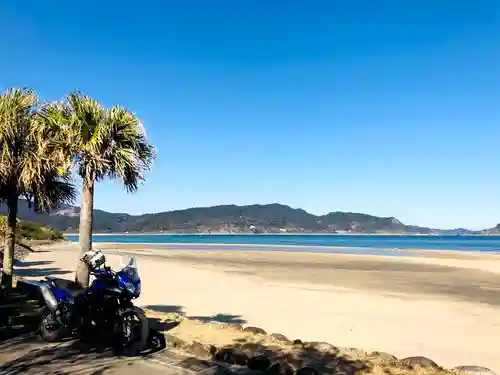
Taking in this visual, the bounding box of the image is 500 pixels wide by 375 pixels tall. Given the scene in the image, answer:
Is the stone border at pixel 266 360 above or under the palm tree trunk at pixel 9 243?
under

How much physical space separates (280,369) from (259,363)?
0.39 meters

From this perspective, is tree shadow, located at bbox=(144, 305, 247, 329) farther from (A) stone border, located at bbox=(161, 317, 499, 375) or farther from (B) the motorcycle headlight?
(B) the motorcycle headlight

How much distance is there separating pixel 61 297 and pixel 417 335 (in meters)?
8.76

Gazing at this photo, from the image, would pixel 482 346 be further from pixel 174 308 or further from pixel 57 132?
pixel 57 132

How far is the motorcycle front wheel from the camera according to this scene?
710 cm

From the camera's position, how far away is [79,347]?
759 centimetres

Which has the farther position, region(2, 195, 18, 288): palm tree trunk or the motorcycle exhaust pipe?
region(2, 195, 18, 288): palm tree trunk

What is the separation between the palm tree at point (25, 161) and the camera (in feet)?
34.8

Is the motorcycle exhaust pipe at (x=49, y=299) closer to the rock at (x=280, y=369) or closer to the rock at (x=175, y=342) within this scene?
the rock at (x=175, y=342)

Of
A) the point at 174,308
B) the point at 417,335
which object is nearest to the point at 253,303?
the point at 174,308

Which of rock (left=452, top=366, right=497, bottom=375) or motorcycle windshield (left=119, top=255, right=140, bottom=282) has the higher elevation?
motorcycle windshield (left=119, top=255, right=140, bottom=282)

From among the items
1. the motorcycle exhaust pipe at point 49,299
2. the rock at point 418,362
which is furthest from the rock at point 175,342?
the rock at point 418,362

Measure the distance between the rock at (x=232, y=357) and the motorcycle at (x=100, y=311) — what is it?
1251mm

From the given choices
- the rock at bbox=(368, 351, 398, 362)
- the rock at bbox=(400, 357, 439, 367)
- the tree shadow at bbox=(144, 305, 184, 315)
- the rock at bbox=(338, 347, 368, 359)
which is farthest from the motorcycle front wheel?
the tree shadow at bbox=(144, 305, 184, 315)
